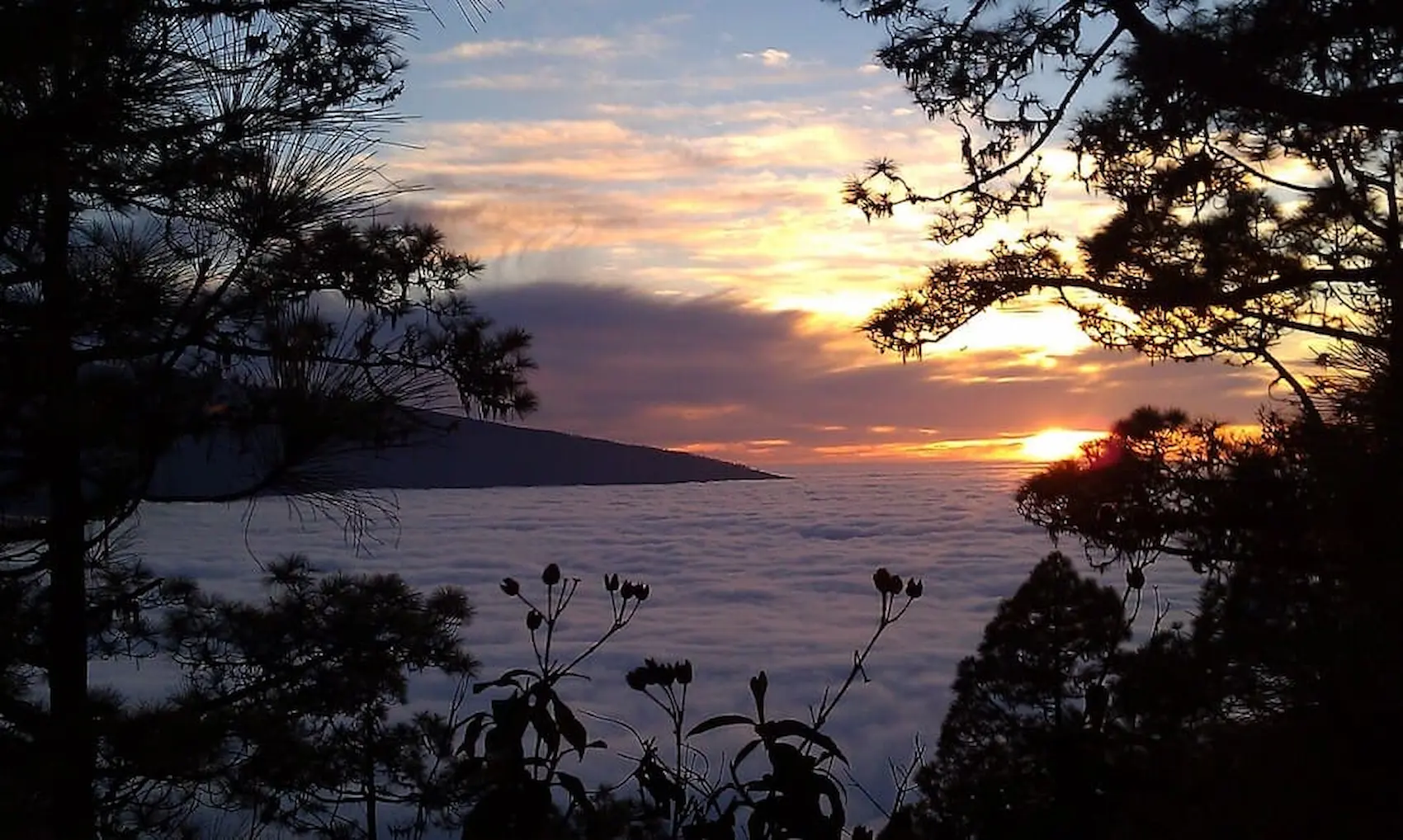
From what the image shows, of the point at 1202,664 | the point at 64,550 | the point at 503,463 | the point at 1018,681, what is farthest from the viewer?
the point at 503,463

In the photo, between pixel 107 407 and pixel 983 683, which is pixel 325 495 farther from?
pixel 983 683

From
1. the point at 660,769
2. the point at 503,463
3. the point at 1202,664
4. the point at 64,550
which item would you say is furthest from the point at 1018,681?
the point at 503,463

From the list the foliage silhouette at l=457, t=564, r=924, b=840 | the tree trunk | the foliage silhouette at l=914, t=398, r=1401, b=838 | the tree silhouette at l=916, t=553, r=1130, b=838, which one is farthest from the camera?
the tree silhouette at l=916, t=553, r=1130, b=838

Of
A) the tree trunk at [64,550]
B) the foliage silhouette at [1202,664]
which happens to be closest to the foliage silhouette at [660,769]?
the foliage silhouette at [1202,664]

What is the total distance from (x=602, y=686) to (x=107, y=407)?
9.27 metres

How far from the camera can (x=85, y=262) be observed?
4121 millimetres

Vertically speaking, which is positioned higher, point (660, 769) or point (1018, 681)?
point (660, 769)

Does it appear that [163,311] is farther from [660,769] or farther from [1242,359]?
[1242,359]

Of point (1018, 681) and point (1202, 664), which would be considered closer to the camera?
point (1202, 664)

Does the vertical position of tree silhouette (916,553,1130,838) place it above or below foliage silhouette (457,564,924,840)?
below

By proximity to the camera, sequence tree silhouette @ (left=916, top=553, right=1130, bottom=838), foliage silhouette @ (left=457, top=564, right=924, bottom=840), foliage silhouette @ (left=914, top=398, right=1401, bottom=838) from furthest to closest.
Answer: tree silhouette @ (left=916, top=553, right=1130, bottom=838)
foliage silhouette @ (left=914, top=398, right=1401, bottom=838)
foliage silhouette @ (left=457, top=564, right=924, bottom=840)

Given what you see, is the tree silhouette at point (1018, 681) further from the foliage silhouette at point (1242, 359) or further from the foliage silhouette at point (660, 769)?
the foliage silhouette at point (660, 769)

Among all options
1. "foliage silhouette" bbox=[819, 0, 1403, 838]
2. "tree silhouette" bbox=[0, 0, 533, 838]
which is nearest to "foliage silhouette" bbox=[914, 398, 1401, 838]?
"foliage silhouette" bbox=[819, 0, 1403, 838]

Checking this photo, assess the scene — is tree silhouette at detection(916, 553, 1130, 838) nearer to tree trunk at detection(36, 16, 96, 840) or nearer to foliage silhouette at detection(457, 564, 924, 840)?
foliage silhouette at detection(457, 564, 924, 840)
